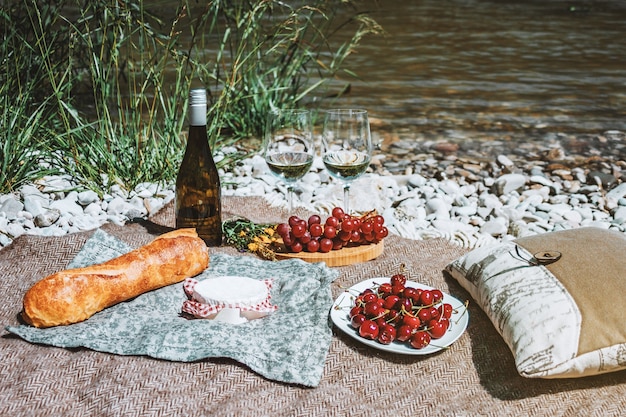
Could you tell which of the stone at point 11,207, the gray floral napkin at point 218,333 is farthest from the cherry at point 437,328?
the stone at point 11,207

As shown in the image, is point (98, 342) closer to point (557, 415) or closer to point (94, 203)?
point (557, 415)

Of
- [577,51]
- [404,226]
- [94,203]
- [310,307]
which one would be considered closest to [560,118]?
[577,51]

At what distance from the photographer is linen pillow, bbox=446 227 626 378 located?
6.56ft

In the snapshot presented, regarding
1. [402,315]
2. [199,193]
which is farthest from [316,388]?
[199,193]

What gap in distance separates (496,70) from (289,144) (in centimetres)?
630

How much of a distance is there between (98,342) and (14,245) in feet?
2.88

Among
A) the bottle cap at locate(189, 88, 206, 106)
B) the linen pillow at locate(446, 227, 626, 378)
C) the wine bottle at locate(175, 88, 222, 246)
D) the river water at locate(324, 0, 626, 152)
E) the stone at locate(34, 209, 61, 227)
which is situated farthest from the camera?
the river water at locate(324, 0, 626, 152)

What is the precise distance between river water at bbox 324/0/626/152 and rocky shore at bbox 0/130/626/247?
45cm

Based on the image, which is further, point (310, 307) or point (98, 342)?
point (310, 307)

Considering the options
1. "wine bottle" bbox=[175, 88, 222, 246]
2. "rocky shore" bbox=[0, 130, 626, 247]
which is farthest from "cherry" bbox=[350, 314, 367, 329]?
"rocky shore" bbox=[0, 130, 626, 247]

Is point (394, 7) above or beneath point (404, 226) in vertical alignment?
beneath

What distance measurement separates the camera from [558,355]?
78.1 inches

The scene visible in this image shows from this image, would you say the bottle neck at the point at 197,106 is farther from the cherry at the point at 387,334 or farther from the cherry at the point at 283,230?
the cherry at the point at 387,334

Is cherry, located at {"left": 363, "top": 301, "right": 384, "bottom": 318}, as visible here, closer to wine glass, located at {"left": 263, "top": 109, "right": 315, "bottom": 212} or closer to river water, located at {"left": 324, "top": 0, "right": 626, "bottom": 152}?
wine glass, located at {"left": 263, "top": 109, "right": 315, "bottom": 212}
